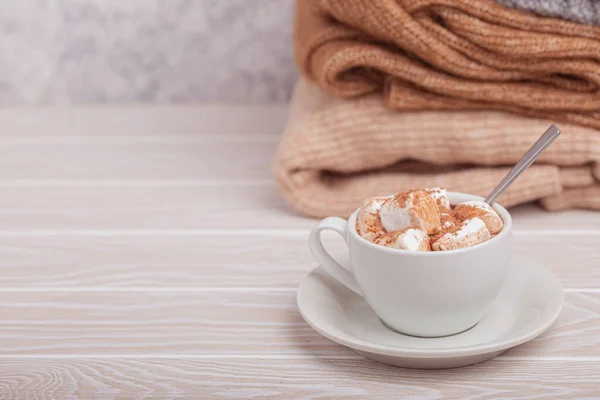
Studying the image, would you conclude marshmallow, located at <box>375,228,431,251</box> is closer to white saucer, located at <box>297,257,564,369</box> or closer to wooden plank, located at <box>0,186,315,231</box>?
white saucer, located at <box>297,257,564,369</box>

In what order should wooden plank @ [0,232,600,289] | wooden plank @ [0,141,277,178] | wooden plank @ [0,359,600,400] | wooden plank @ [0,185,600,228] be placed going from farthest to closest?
wooden plank @ [0,141,277,178], wooden plank @ [0,185,600,228], wooden plank @ [0,232,600,289], wooden plank @ [0,359,600,400]

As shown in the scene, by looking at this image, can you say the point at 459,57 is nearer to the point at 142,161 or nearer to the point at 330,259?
the point at 330,259

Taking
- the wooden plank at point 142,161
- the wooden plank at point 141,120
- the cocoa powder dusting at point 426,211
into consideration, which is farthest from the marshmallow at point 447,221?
the wooden plank at point 141,120

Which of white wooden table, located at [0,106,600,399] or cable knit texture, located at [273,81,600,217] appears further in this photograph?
cable knit texture, located at [273,81,600,217]

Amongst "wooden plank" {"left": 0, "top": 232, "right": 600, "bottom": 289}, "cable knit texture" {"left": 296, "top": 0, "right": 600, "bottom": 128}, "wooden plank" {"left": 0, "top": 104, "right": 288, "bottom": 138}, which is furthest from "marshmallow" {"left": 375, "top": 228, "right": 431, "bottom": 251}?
"wooden plank" {"left": 0, "top": 104, "right": 288, "bottom": 138}

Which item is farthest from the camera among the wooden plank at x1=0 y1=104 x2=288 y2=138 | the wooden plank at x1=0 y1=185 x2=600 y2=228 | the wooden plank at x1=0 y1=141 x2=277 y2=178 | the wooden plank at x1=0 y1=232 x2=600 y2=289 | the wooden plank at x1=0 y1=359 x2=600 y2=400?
the wooden plank at x1=0 y1=104 x2=288 y2=138

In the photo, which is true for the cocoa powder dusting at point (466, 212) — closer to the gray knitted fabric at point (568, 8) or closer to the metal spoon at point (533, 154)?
the metal spoon at point (533, 154)


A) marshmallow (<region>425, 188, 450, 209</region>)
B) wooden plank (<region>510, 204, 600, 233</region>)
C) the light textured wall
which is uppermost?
the light textured wall
